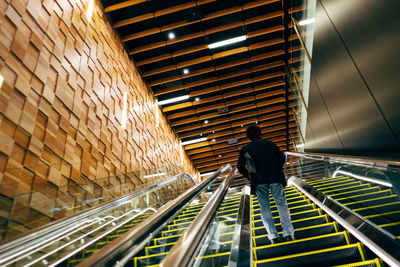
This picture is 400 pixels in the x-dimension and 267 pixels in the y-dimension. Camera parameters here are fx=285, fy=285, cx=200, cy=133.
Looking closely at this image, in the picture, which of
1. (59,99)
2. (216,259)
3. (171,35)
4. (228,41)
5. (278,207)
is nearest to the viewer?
(216,259)

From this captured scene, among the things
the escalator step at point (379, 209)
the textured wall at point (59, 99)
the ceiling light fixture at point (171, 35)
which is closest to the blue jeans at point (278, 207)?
the escalator step at point (379, 209)

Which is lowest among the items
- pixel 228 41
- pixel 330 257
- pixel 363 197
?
pixel 330 257

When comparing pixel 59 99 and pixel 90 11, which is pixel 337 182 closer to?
pixel 59 99

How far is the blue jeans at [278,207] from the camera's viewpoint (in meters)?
3.00

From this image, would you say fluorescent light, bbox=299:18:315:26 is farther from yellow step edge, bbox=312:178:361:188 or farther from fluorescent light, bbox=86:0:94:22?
fluorescent light, bbox=86:0:94:22

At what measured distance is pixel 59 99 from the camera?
191 inches

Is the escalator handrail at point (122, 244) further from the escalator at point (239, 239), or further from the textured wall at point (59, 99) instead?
the textured wall at point (59, 99)

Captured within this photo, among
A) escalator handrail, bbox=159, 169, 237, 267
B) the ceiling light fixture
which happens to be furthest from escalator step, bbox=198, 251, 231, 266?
the ceiling light fixture

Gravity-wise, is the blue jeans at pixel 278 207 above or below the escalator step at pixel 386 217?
above

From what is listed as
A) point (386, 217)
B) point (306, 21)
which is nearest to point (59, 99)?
point (386, 217)

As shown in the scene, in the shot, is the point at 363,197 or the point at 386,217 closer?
the point at 386,217

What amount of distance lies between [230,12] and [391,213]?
290 inches

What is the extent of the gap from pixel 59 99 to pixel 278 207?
12.9 feet

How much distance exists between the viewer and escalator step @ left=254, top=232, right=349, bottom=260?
271 cm
